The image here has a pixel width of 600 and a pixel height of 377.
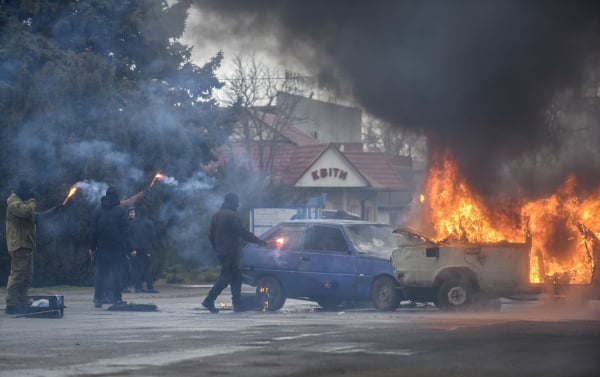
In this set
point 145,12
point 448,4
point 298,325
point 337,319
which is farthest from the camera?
point 145,12

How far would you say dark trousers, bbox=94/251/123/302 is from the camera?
1859cm

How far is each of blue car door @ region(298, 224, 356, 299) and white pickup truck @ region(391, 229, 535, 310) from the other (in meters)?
0.99

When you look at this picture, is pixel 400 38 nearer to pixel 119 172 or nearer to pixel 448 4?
pixel 448 4

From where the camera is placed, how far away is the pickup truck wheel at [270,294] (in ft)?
61.3

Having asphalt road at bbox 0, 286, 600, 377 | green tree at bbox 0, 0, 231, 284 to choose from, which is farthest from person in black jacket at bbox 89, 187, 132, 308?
green tree at bbox 0, 0, 231, 284

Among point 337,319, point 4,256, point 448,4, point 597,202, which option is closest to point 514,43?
point 448,4

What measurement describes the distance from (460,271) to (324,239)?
2.67 metres

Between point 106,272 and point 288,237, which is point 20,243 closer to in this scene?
point 106,272

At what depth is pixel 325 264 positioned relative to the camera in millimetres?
18406

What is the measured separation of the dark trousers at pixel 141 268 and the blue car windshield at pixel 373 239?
6899mm

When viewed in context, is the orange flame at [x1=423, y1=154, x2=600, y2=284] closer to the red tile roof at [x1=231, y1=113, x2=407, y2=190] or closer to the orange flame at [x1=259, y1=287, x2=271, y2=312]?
the orange flame at [x1=259, y1=287, x2=271, y2=312]

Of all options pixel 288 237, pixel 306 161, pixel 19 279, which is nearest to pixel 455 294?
pixel 288 237

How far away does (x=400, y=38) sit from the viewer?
1709 centimetres

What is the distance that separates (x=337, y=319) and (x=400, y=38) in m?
4.83
